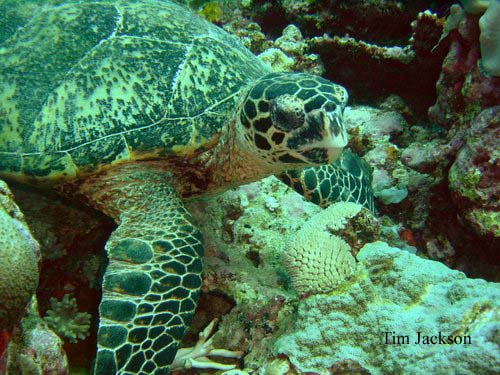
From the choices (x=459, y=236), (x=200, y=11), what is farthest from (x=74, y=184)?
(x=200, y=11)

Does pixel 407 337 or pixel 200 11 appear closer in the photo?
pixel 407 337

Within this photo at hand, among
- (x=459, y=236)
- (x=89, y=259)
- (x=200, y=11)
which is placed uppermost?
(x=200, y=11)

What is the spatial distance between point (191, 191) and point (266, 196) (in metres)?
0.72

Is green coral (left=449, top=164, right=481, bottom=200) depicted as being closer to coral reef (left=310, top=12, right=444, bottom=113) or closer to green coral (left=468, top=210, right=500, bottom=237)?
green coral (left=468, top=210, right=500, bottom=237)

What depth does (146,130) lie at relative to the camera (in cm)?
234

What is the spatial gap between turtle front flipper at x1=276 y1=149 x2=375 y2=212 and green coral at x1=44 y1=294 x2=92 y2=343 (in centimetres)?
180

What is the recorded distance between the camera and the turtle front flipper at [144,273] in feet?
5.94

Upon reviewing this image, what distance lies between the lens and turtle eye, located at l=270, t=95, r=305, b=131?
6.44 feet

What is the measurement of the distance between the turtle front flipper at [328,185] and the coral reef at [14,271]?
2.01 meters

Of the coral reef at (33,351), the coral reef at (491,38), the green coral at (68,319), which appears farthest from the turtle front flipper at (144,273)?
the coral reef at (491,38)

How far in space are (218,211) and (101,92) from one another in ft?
4.33

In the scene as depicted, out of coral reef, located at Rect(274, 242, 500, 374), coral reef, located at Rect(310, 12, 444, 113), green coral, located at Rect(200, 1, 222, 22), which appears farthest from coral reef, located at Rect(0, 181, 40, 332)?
green coral, located at Rect(200, 1, 222, 22)

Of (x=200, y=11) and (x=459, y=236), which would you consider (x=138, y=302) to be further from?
(x=200, y=11)

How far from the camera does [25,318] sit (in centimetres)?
156
